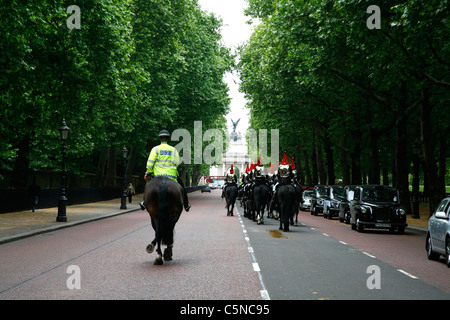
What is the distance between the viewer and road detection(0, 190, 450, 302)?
25.8 feet

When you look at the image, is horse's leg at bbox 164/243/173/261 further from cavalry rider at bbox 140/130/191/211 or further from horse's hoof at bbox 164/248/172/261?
cavalry rider at bbox 140/130/191/211

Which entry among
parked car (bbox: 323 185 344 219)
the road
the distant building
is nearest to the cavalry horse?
the road

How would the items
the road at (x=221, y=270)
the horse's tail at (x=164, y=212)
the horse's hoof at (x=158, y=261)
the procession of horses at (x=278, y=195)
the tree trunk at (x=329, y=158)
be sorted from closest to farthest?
1. the road at (x=221, y=270)
2. the horse's tail at (x=164, y=212)
3. the horse's hoof at (x=158, y=261)
4. the procession of horses at (x=278, y=195)
5. the tree trunk at (x=329, y=158)

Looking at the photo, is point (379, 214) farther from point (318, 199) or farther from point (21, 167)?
point (21, 167)

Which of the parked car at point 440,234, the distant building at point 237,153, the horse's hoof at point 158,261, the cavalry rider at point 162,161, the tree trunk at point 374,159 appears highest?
the distant building at point 237,153

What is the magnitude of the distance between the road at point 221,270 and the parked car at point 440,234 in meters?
0.33

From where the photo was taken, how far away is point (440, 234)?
40.0ft

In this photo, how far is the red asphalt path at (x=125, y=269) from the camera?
7742mm

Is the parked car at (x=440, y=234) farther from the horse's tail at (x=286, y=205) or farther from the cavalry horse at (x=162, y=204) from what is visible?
the horse's tail at (x=286, y=205)

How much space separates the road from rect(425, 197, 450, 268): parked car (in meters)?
0.33

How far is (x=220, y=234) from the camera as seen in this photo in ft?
59.7

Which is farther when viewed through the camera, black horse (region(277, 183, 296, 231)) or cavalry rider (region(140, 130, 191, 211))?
black horse (region(277, 183, 296, 231))

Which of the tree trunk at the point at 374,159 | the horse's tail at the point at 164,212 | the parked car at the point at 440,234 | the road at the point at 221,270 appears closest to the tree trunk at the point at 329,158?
the tree trunk at the point at 374,159
